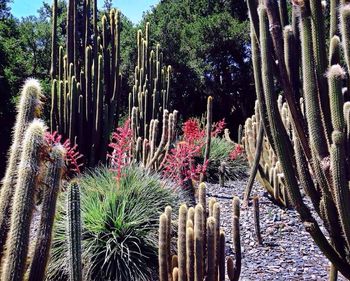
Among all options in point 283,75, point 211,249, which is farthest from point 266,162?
point 283,75

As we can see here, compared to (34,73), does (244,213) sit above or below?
below

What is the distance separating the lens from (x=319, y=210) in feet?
9.60

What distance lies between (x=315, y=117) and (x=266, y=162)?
4920 mm

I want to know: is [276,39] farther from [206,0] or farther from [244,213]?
[206,0]

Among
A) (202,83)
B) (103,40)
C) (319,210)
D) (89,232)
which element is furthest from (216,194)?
(202,83)

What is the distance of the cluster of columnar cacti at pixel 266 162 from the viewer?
21.8 feet

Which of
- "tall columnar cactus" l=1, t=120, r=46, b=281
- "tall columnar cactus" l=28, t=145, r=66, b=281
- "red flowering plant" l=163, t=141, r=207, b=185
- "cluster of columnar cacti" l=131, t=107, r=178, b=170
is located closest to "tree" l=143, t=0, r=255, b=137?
"cluster of columnar cacti" l=131, t=107, r=178, b=170

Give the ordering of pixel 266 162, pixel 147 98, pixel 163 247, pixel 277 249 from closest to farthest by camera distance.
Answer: pixel 163 247, pixel 277 249, pixel 266 162, pixel 147 98

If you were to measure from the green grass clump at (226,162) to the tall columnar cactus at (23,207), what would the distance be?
25.0 feet

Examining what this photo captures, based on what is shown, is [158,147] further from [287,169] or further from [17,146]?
[287,169]

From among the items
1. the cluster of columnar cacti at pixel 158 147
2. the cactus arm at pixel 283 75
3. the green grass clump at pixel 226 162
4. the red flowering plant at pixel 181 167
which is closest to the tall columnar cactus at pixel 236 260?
the cactus arm at pixel 283 75

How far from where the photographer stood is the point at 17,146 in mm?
3107

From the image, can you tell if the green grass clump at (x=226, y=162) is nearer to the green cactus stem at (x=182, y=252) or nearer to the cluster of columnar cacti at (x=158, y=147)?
the cluster of columnar cacti at (x=158, y=147)

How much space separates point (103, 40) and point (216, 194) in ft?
14.8
